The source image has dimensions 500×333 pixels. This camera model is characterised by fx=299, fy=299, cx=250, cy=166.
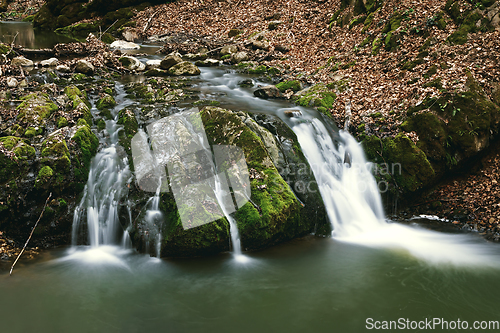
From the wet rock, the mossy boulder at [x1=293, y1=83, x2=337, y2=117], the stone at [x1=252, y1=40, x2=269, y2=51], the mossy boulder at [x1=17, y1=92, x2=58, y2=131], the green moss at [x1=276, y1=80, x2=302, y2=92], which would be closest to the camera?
the mossy boulder at [x1=17, y1=92, x2=58, y2=131]

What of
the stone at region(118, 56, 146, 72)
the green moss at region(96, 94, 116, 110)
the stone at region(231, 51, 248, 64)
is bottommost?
the green moss at region(96, 94, 116, 110)

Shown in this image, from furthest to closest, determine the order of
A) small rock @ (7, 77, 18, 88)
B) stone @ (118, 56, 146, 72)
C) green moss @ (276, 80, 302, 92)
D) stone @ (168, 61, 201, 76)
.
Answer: stone @ (118, 56, 146, 72) → stone @ (168, 61, 201, 76) → green moss @ (276, 80, 302, 92) → small rock @ (7, 77, 18, 88)

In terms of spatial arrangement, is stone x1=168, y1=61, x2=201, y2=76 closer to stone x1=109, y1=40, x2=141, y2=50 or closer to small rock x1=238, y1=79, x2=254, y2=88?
small rock x1=238, y1=79, x2=254, y2=88

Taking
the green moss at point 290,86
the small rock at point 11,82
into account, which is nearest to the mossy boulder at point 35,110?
the small rock at point 11,82

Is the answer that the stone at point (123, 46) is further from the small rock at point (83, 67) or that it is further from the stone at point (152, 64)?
the small rock at point (83, 67)

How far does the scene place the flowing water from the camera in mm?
4207

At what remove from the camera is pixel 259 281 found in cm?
496

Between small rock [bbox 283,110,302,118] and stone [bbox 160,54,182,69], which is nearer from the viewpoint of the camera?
small rock [bbox 283,110,302,118]

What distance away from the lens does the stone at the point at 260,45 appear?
14402 millimetres

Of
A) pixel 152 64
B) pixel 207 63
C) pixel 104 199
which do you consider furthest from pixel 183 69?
pixel 104 199

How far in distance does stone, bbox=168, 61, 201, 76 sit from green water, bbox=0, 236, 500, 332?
832cm

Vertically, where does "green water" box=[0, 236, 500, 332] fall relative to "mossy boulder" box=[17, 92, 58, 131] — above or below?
below

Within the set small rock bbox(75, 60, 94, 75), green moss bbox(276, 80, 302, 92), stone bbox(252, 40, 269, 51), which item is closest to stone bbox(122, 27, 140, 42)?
stone bbox(252, 40, 269, 51)

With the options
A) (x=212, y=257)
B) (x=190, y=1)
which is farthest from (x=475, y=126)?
(x=190, y=1)
